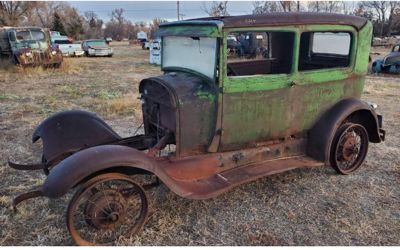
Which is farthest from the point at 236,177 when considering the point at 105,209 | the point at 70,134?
the point at 70,134

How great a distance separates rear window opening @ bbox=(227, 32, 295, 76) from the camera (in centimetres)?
439

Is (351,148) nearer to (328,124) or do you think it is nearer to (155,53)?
(328,124)

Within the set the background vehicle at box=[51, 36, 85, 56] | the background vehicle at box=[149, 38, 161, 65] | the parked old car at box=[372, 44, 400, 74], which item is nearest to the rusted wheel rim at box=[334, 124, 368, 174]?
the parked old car at box=[372, 44, 400, 74]

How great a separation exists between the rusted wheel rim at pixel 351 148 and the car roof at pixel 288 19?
3.90 feet

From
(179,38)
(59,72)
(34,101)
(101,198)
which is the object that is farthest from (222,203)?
(59,72)

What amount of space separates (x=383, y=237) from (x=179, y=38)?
2688 millimetres

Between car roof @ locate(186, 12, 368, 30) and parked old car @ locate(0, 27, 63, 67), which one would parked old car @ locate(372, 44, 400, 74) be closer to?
car roof @ locate(186, 12, 368, 30)

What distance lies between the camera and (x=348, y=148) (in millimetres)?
4094

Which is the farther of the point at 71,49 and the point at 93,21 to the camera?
the point at 93,21

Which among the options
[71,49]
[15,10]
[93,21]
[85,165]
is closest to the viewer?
[85,165]

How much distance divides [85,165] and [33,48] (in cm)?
1346

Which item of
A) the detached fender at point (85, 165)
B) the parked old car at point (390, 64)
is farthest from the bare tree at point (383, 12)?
the detached fender at point (85, 165)

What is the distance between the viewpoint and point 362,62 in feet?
13.3

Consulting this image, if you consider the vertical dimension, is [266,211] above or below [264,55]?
below
